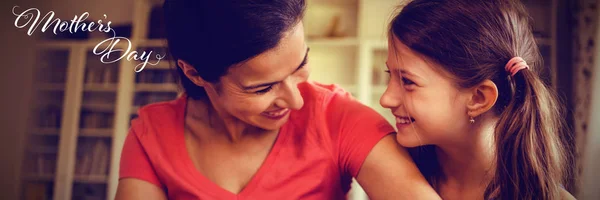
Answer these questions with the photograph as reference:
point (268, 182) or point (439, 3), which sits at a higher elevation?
point (439, 3)

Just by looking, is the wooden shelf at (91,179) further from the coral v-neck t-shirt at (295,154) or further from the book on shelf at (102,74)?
the coral v-neck t-shirt at (295,154)

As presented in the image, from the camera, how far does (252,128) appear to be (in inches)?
37.3

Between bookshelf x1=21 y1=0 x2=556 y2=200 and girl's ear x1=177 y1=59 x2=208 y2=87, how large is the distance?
2091 mm

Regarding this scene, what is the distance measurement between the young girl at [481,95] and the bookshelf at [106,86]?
207cm

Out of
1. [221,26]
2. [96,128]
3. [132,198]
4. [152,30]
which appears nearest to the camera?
[221,26]

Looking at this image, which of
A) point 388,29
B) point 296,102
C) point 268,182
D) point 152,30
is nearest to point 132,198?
point 268,182

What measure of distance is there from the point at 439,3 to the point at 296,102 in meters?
0.31

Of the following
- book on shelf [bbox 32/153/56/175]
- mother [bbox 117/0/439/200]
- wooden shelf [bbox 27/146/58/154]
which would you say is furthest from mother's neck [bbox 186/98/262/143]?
wooden shelf [bbox 27/146/58/154]

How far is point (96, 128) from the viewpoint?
10.6 ft

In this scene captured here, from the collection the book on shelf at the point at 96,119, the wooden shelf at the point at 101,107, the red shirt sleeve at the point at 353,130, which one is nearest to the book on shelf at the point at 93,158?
the book on shelf at the point at 96,119

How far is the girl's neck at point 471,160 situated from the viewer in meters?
0.82

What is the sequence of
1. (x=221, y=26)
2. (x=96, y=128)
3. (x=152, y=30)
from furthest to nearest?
1. (x=96, y=128)
2. (x=152, y=30)
3. (x=221, y=26)

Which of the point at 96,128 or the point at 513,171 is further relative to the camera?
the point at 96,128

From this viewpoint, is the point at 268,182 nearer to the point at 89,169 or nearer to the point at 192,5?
the point at 192,5
